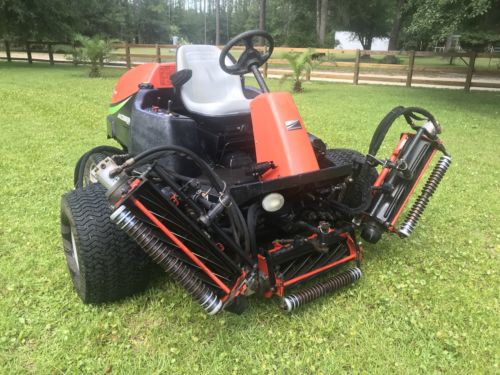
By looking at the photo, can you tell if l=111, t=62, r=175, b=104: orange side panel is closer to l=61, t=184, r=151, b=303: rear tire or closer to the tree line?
l=61, t=184, r=151, b=303: rear tire

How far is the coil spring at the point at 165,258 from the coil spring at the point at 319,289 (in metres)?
0.39

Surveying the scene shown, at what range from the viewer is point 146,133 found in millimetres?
2826

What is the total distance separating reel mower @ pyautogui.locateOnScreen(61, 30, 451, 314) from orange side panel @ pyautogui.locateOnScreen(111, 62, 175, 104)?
0.46 meters

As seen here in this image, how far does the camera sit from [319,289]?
228cm

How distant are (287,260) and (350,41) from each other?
119ft

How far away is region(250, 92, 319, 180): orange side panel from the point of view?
2305 mm

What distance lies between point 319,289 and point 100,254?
1.12 m

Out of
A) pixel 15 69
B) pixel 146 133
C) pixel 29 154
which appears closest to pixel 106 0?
pixel 15 69

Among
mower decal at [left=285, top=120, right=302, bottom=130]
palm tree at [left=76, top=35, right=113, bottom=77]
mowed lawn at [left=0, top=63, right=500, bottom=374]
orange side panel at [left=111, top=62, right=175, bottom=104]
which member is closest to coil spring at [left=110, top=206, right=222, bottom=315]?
mowed lawn at [left=0, top=63, right=500, bottom=374]

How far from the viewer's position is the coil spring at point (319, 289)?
2162mm

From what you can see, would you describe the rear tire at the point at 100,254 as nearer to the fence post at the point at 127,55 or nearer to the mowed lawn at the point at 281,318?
the mowed lawn at the point at 281,318

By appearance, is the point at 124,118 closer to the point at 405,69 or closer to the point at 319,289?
the point at 319,289

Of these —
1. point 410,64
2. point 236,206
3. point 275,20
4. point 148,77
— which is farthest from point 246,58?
point 275,20

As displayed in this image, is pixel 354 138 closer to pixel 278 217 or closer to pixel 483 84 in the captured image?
pixel 278 217
